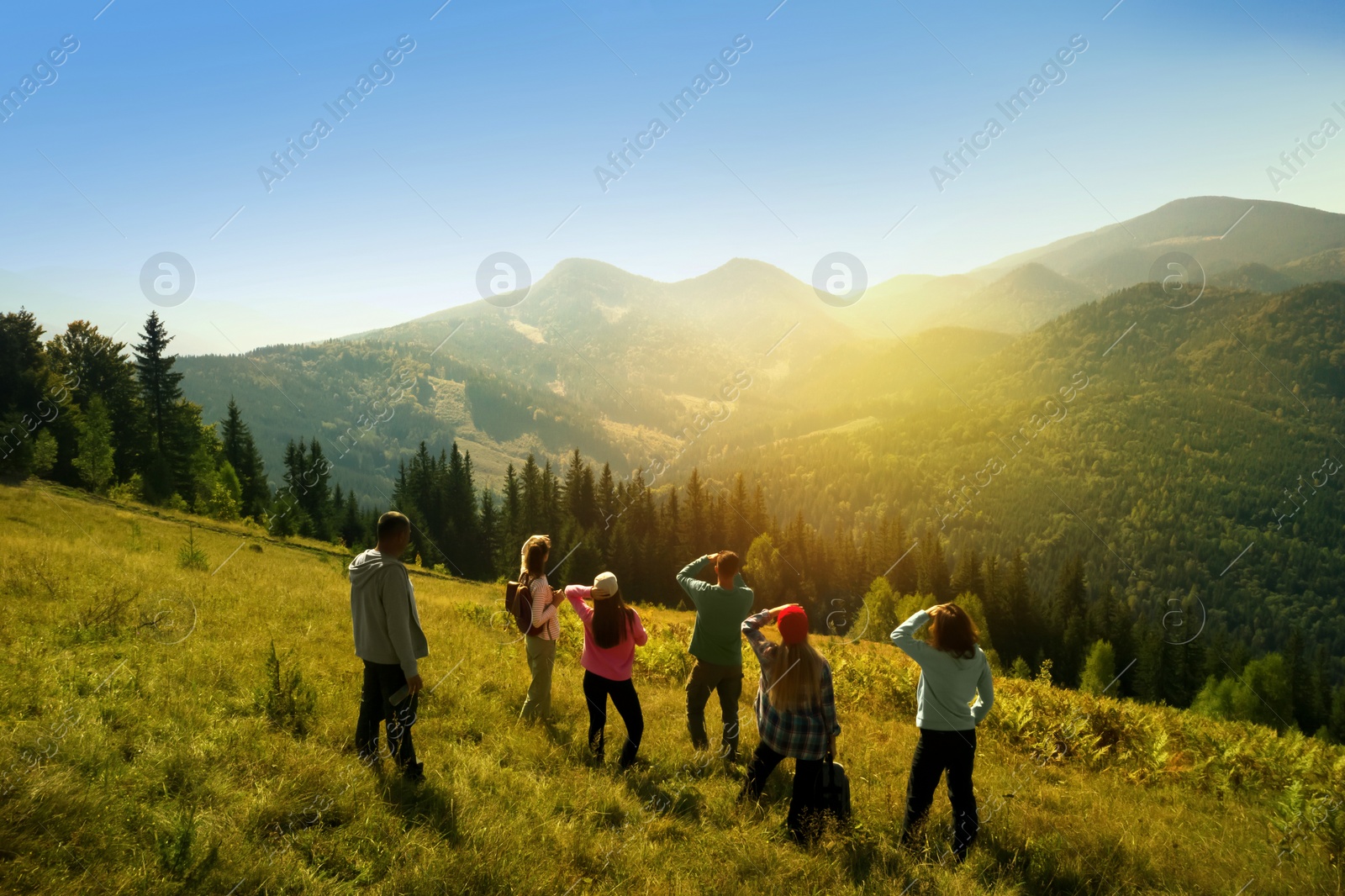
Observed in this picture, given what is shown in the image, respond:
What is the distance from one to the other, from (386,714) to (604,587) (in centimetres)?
261

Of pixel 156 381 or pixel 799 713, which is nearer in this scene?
pixel 799 713

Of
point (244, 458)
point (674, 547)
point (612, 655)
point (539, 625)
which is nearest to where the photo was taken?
point (612, 655)

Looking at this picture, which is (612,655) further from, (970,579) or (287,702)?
(970,579)

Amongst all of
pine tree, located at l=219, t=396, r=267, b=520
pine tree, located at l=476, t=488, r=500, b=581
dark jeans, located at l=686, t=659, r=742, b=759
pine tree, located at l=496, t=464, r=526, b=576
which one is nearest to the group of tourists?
dark jeans, located at l=686, t=659, r=742, b=759

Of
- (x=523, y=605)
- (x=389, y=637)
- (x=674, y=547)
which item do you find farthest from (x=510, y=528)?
(x=389, y=637)

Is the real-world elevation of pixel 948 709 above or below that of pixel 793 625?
below

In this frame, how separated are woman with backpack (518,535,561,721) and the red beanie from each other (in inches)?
119

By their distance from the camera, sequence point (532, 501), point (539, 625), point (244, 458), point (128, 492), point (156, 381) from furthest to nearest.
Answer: point (532, 501), point (244, 458), point (156, 381), point (128, 492), point (539, 625)

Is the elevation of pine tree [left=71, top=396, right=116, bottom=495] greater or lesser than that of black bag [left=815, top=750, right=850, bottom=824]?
greater

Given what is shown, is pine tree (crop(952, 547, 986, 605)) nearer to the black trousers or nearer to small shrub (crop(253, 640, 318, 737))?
small shrub (crop(253, 640, 318, 737))

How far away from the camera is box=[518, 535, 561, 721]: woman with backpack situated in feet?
27.3

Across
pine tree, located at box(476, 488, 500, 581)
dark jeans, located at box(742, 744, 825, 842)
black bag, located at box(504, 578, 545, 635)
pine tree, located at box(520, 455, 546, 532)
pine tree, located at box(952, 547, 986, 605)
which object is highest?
black bag, located at box(504, 578, 545, 635)

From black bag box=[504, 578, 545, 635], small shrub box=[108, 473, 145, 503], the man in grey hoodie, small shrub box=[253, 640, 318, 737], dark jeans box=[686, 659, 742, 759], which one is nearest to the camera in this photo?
the man in grey hoodie

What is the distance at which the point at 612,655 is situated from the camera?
777 centimetres
